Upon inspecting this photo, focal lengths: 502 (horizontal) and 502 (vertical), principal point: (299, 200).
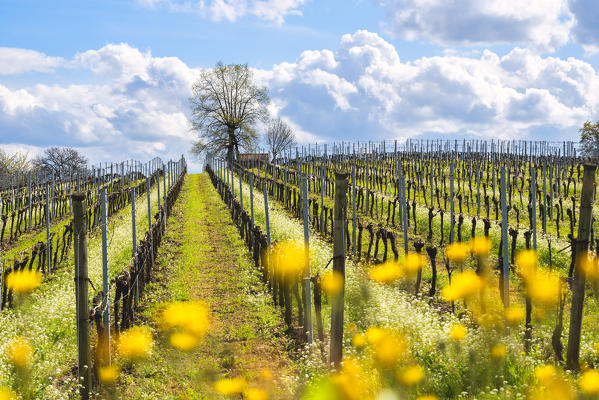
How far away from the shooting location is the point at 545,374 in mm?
5988

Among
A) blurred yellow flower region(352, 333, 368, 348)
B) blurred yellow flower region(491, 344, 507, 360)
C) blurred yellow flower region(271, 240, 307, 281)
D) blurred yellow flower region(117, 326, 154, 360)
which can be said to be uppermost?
blurred yellow flower region(271, 240, 307, 281)

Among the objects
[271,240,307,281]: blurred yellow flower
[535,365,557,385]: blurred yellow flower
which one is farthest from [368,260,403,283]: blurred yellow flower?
[535,365,557,385]: blurred yellow flower

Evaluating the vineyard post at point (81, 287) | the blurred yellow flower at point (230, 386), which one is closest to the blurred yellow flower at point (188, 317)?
the blurred yellow flower at point (230, 386)

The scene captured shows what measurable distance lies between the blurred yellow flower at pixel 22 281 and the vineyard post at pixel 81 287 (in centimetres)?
566

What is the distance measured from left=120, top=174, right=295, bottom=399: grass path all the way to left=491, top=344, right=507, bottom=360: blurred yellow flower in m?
2.79

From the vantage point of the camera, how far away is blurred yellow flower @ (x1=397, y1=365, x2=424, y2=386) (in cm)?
628

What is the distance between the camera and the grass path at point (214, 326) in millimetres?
7312

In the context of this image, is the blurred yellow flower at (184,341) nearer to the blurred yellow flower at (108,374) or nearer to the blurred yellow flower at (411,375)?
the blurred yellow flower at (108,374)

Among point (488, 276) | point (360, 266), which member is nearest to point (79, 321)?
point (360, 266)

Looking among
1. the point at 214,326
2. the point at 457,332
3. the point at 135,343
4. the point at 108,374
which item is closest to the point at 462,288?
the point at 457,332

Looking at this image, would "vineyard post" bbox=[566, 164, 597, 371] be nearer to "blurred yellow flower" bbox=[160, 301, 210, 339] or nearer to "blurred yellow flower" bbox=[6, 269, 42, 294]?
"blurred yellow flower" bbox=[160, 301, 210, 339]

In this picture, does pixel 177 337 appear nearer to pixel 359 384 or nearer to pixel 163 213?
pixel 359 384

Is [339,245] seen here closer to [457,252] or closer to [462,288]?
[462,288]

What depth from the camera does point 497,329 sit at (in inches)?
322
